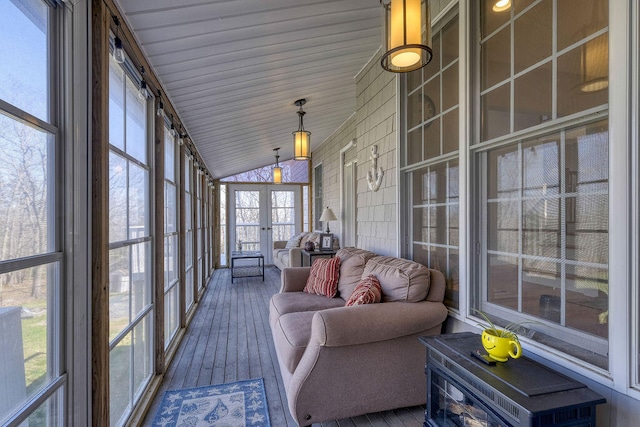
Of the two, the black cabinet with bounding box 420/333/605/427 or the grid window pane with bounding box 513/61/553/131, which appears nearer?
the black cabinet with bounding box 420/333/605/427

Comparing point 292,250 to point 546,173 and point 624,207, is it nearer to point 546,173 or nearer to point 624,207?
point 546,173

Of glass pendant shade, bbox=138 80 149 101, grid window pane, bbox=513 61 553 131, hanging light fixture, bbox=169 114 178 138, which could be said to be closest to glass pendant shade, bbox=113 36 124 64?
glass pendant shade, bbox=138 80 149 101

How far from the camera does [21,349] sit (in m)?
1.01

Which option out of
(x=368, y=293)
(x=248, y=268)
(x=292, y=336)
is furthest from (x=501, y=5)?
(x=248, y=268)

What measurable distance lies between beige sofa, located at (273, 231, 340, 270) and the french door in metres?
0.41

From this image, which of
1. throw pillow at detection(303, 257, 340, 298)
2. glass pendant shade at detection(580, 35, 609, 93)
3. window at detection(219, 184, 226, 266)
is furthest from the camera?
window at detection(219, 184, 226, 266)

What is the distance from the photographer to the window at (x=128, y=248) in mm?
1695

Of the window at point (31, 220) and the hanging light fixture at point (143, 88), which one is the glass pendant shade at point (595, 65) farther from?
the hanging light fixture at point (143, 88)

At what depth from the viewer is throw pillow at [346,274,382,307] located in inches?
85.2

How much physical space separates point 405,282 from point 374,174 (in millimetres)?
1597

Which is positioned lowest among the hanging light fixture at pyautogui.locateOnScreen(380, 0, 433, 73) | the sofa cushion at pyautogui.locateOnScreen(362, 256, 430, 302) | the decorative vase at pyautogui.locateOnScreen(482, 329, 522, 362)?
the decorative vase at pyautogui.locateOnScreen(482, 329, 522, 362)

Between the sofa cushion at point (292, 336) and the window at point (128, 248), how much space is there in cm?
91

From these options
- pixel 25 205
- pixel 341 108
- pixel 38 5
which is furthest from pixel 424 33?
pixel 341 108

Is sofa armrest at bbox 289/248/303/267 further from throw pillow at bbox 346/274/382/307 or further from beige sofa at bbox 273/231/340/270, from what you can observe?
throw pillow at bbox 346/274/382/307
